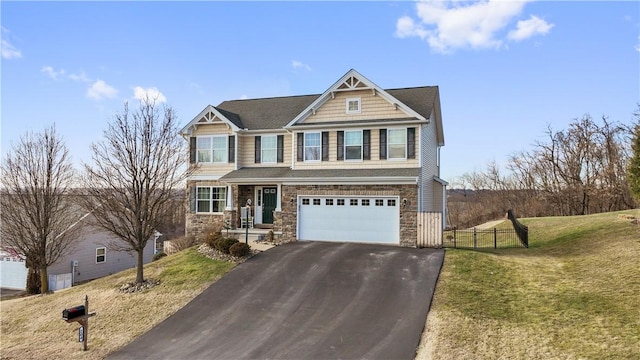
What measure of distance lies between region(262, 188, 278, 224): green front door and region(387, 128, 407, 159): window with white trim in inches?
275

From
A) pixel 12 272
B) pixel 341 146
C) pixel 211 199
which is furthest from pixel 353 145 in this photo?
pixel 12 272

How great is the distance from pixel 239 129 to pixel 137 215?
27.6ft

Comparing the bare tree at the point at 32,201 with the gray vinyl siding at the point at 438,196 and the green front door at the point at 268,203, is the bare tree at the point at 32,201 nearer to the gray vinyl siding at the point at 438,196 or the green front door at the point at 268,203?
the green front door at the point at 268,203

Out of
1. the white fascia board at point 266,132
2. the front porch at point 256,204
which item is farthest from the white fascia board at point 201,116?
the front porch at point 256,204

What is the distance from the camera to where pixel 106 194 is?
605 inches

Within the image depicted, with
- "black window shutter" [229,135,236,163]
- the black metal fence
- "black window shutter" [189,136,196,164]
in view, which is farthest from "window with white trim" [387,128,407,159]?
"black window shutter" [189,136,196,164]

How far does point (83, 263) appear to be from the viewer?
2802 centimetres

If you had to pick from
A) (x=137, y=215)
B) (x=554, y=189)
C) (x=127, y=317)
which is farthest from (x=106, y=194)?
(x=554, y=189)

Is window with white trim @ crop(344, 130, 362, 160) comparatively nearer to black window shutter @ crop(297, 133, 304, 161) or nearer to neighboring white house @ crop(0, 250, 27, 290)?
black window shutter @ crop(297, 133, 304, 161)

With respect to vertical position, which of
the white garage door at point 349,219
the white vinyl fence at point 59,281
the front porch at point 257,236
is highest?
the white garage door at point 349,219

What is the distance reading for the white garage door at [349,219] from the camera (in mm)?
18094

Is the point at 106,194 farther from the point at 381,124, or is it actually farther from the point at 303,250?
the point at 381,124

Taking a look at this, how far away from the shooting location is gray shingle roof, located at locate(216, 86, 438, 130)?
20.8 meters

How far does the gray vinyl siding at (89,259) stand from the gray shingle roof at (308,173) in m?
10.6
